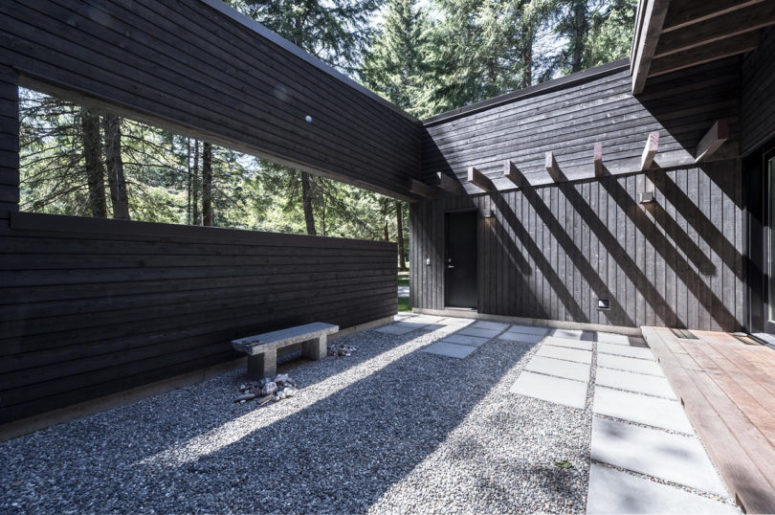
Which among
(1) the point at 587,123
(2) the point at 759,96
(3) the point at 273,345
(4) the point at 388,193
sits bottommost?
(3) the point at 273,345

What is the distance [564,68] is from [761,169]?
816 centimetres

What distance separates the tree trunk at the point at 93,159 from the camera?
18.0ft

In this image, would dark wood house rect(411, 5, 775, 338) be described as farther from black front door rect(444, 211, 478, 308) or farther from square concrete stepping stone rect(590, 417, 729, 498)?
square concrete stepping stone rect(590, 417, 729, 498)

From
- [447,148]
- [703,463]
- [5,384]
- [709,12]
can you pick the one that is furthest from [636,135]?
[5,384]

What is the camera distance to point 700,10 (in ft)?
9.60

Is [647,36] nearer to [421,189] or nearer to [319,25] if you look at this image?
[421,189]

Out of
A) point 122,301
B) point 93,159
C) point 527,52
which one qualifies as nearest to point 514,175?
point 122,301

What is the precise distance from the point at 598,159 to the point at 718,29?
1568 millimetres

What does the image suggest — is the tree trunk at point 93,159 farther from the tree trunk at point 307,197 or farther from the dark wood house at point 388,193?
the tree trunk at point 307,197

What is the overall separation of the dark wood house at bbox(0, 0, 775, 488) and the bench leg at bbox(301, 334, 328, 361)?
1.39 ft

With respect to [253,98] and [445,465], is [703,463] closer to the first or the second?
[445,465]

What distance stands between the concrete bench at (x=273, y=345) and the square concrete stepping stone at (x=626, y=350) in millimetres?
3399

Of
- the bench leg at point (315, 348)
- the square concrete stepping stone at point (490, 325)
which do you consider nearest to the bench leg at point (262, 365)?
the bench leg at point (315, 348)

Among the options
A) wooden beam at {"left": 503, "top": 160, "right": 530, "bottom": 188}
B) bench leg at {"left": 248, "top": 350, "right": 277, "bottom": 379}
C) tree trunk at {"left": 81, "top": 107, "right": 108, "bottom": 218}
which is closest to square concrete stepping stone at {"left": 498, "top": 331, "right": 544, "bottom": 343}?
wooden beam at {"left": 503, "top": 160, "right": 530, "bottom": 188}
